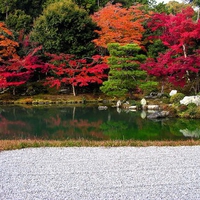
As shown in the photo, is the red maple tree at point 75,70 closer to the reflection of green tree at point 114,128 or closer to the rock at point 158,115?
the rock at point 158,115

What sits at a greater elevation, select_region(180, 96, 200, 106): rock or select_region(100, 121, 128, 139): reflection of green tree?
select_region(180, 96, 200, 106): rock

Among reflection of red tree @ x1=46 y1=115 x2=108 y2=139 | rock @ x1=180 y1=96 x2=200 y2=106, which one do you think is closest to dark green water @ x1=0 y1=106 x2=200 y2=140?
reflection of red tree @ x1=46 y1=115 x2=108 y2=139

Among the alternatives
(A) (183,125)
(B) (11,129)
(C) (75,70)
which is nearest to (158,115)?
(A) (183,125)

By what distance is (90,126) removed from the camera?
1074 centimetres

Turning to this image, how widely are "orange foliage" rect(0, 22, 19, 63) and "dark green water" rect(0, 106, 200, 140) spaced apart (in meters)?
5.39

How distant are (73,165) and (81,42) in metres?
16.2

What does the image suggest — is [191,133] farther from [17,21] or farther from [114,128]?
[17,21]

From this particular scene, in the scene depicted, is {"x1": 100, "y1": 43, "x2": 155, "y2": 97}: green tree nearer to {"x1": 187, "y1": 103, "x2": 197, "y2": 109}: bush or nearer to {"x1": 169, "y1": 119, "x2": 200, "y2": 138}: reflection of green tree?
{"x1": 187, "y1": 103, "x2": 197, "y2": 109}: bush

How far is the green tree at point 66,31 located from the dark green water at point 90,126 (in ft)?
21.8

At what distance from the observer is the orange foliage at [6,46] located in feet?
60.2

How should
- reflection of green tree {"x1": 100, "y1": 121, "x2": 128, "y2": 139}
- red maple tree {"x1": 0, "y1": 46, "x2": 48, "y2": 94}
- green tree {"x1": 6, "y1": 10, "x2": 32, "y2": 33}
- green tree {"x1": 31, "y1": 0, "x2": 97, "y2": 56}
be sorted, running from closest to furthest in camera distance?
reflection of green tree {"x1": 100, "y1": 121, "x2": 128, "y2": 139}
red maple tree {"x1": 0, "y1": 46, "x2": 48, "y2": 94}
green tree {"x1": 31, "y1": 0, "x2": 97, "y2": 56}
green tree {"x1": 6, "y1": 10, "x2": 32, "y2": 33}

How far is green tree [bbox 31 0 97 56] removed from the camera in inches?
776

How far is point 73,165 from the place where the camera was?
4.99 m

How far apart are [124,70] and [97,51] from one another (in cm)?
454
